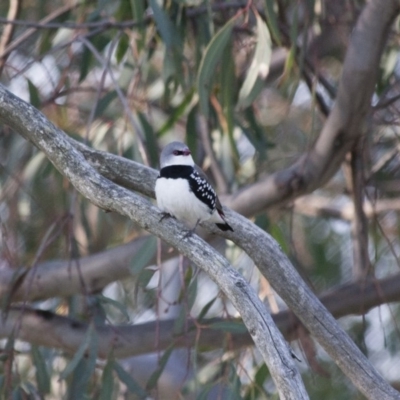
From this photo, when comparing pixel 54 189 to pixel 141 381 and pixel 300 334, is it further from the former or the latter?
pixel 300 334

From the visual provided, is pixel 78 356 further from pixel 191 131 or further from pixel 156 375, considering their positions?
pixel 191 131

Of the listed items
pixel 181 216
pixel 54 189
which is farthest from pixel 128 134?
pixel 181 216

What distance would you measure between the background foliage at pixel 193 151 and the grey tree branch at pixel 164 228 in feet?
1.71

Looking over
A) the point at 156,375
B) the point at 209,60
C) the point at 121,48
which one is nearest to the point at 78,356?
the point at 156,375

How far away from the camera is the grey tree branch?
212cm

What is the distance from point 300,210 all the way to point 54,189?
1278 mm

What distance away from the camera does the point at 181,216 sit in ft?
8.96

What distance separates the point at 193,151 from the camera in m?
3.82

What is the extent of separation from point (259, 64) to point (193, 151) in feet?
1.97

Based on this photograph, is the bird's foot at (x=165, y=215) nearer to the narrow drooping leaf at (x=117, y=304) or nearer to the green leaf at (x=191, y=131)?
the narrow drooping leaf at (x=117, y=304)

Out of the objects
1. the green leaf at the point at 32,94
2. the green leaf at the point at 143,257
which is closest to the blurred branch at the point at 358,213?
the green leaf at the point at 143,257

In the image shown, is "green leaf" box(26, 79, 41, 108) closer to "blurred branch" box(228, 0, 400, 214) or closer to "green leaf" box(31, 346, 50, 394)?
"blurred branch" box(228, 0, 400, 214)

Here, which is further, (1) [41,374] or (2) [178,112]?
(2) [178,112]

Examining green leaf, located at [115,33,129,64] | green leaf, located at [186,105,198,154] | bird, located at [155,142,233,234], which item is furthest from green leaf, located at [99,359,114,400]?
green leaf, located at [115,33,129,64]
